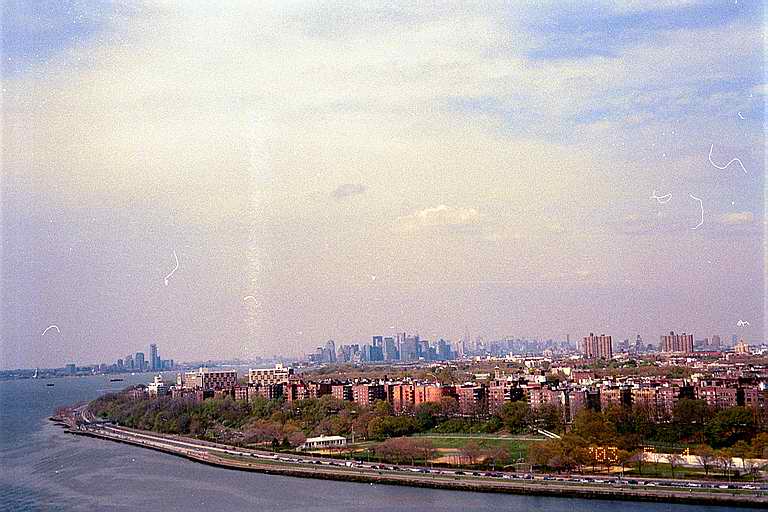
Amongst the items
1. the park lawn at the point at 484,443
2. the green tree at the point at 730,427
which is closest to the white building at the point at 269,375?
the park lawn at the point at 484,443

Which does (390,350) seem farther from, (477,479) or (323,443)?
(477,479)

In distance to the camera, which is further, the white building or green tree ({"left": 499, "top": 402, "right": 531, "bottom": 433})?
the white building

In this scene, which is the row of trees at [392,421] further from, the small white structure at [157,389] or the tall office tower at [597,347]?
the tall office tower at [597,347]

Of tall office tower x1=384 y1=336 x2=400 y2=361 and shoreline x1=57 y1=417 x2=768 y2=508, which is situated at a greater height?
tall office tower x1=384 y1=336 x2=400 y2=361

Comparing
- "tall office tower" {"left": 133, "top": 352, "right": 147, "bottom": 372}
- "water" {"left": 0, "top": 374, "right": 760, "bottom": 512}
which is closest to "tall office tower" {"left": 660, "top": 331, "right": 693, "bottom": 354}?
"water" {"left": 0, "top": 374, "right": 760, "bottom": 512}

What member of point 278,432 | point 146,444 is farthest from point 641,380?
point 146,444

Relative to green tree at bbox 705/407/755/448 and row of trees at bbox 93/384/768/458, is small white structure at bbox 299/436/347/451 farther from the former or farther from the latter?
green tree at bbox 705/407/755/448

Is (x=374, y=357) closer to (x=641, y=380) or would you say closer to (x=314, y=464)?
(x=641, y=380)
